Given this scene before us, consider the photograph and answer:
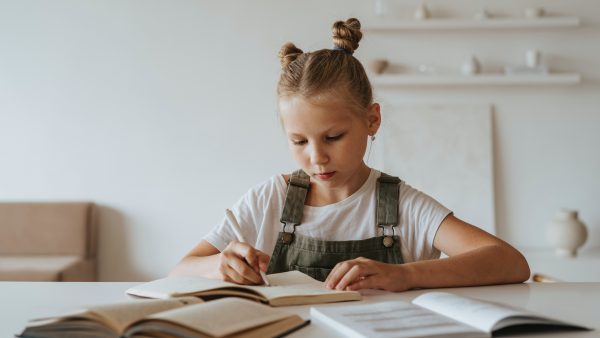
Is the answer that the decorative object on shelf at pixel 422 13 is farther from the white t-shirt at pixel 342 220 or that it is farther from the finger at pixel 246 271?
the finger at pixel 246 271

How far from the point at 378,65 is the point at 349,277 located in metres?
2.76

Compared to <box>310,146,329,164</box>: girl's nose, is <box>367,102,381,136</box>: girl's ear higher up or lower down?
higher up

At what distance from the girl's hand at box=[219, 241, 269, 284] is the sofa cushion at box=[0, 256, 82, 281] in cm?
236

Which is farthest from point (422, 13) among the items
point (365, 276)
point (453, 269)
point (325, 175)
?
point (365, 276)

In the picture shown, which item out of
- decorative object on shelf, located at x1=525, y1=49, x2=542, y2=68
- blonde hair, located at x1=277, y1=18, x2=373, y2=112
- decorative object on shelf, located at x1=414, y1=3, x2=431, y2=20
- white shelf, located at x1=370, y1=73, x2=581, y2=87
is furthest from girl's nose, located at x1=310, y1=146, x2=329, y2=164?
decorative object on shelf, located at x1=525, y1=49, x2=542, y2=68

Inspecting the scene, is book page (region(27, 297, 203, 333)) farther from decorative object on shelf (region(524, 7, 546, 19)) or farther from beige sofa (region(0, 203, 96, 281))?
decorative object on shelf (region(524, 7, 546, 19))

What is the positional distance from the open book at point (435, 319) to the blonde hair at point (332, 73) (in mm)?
664

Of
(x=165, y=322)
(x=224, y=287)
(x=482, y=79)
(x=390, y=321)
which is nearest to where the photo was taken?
(x=165, y=322)

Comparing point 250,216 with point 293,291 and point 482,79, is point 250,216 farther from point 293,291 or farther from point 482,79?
point 482,79

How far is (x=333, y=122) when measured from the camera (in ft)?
5.23

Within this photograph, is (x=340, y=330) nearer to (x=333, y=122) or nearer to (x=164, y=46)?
(x=333, y=122)

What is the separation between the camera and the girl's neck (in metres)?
1.81

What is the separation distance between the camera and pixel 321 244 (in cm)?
170

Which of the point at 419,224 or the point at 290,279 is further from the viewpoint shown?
the point at 419,224
